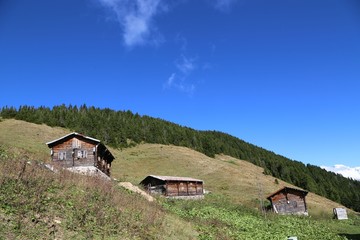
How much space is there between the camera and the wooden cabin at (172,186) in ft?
179

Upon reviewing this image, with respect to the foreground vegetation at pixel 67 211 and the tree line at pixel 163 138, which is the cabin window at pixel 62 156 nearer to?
the foreground vegetation at pixel 67 211

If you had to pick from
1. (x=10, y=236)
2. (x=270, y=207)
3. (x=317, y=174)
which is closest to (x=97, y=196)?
(x=10, y=236)

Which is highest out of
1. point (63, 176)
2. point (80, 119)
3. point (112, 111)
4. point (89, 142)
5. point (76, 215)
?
point (112, 111)

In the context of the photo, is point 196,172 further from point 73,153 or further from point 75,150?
point 73,153

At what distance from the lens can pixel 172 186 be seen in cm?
5562

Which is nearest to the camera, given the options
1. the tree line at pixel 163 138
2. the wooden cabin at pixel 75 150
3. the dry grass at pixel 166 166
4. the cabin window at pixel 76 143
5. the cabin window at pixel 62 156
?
the wooden cabin at pixel 75 150

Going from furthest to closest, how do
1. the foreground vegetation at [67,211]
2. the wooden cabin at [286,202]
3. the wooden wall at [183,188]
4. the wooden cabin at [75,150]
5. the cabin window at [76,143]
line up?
the wooden wall at [183,188]
the wooden cabin at [286,202]
the cabin window at [76,143]
the wooden cabin at [75,150]
the foreground vegetation at [67,211]

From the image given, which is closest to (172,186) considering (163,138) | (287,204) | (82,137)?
(82,137)

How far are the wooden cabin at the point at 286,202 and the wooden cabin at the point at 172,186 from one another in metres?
13.8

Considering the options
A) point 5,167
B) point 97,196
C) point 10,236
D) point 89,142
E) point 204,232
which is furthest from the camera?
point 89,142

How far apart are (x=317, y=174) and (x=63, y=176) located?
500 feet

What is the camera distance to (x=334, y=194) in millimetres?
125375

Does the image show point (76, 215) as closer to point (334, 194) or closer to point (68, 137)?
point (68, 137)

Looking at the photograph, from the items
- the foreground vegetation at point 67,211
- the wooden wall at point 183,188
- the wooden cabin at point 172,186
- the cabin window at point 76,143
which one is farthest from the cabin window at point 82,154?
the foreground vegetation at point 67,211
